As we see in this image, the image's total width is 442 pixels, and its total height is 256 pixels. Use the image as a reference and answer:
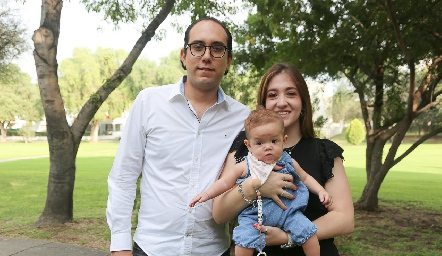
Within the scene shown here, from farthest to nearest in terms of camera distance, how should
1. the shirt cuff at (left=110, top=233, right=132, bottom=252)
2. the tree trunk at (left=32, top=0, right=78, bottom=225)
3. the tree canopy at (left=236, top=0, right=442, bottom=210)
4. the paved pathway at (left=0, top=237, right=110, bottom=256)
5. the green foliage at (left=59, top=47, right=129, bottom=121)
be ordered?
1. the green foliage at (left=59, top=47, right=129, bottom=121)
2. the tree canopy at (left=236, top=0, right=442, bottom=210)
3. the tree trunk at (left=32, top=0, right=78, bottom=225)
4. the paved pathway at (left=0, top=237, right=110, bottom=256)
5. the shirt cuff at (left=110, top=233, right=132, bottom=252)

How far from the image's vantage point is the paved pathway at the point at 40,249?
538 cm

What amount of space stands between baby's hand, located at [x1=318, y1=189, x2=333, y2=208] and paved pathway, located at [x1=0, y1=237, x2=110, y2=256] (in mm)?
4227

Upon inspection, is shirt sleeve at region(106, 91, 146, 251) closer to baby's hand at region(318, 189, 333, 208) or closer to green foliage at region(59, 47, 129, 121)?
baby's hand at region(318, 189, 333, 208)

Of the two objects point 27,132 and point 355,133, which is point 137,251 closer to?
point 355,133

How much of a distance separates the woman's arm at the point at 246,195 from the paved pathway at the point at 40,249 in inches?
155

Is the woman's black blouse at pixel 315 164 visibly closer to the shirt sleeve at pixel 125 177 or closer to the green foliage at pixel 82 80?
the shirt sleeve at pixel 125 177

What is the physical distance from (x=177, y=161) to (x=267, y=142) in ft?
1.60

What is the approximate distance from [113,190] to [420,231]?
27.2 feet

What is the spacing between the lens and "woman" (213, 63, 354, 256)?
1.94 meters

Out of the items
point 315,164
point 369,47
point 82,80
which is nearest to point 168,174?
point 315,164

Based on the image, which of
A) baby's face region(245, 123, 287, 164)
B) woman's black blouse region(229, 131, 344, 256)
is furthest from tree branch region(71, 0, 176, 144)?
baby's face region(245, 123, 287, 164)

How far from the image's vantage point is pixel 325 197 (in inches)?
76.6

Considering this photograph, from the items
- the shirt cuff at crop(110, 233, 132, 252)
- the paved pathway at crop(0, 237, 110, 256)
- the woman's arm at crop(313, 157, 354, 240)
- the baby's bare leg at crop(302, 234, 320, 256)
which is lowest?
the paved pathway at crop(0, 237, 110, 256)

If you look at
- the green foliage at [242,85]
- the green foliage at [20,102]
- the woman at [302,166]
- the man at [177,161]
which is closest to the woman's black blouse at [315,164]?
the woman at [302,166]
